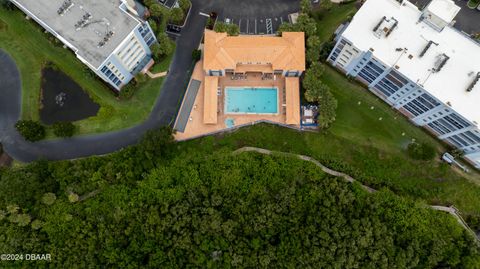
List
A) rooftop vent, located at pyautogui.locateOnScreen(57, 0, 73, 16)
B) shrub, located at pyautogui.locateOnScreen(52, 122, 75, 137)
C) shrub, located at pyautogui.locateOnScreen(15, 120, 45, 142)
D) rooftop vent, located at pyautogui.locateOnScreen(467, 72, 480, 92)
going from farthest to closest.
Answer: shrub, located at pyautogui.locateOnScreen(52, 122, 75, 137) < shrub, located at pyautogui.locateOnScreen(15, 120, 45, 142) < rooftop vent, located at pyautogui.locateOnScreen(57, 0, 73, 16) < rooftop vent, located at pyautogui.locateOnScreen(467, 72, 480, 92)

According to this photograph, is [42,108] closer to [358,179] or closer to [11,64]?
[11,64]

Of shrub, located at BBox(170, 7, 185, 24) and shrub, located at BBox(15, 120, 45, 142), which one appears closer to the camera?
shrub, located at BBox(15, 120, 45, 142)

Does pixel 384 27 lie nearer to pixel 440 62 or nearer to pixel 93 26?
pixel 440 62

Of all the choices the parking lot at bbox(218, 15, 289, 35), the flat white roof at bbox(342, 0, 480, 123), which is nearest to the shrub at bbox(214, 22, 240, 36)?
the parking lot at bbox(218, 15, 289, 35)

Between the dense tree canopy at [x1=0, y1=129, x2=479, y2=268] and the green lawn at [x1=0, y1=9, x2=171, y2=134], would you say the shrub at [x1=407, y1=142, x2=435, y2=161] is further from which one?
the green lawn at [x1=0, y1=9, x2=171, y2=134]

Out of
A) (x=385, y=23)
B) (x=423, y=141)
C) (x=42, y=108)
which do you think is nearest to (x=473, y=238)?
(x=423, y=141)

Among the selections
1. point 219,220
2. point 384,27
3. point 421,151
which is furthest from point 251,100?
point 421,151

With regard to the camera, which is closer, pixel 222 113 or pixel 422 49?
pixel 422 49
